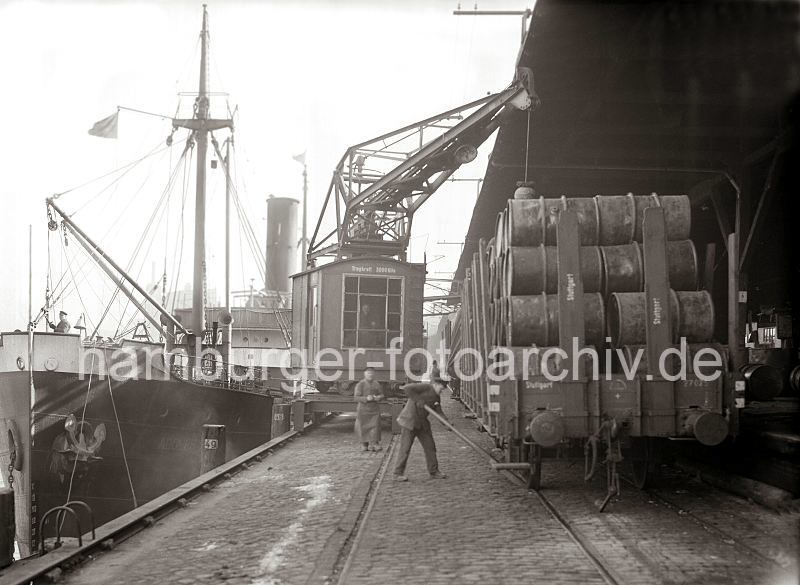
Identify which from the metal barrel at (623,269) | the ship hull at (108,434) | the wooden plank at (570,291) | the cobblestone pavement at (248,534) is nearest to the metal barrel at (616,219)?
the metal barrel at (623,269)

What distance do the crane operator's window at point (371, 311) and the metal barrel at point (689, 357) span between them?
8626 mm

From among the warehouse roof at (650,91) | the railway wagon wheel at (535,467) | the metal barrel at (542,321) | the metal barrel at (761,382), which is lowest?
the railway wagon wheel at (535,467)

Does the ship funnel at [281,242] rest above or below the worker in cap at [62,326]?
above

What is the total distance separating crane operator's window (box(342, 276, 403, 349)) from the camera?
1572 cm

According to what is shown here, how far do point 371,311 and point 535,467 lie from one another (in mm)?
7806

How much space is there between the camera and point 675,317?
24.8 feet

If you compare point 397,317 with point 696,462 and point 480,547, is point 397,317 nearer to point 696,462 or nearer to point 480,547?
point 696,462

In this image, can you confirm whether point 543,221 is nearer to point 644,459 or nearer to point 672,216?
point 672,216

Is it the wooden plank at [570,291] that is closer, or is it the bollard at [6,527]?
the bollard at [6,527]

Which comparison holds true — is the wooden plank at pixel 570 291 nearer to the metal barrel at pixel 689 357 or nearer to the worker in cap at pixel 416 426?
the metal barrel at pixel 689 357

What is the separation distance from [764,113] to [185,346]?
17.4 meters

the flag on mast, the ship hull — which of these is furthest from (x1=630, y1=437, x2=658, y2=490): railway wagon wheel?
the flag on mast

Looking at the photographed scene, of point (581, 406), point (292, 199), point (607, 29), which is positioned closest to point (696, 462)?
point (581, 406)

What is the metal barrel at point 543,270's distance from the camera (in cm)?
780
